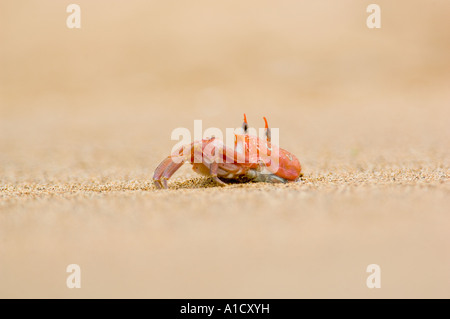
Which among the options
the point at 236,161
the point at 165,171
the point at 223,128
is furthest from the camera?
the point at 223,128

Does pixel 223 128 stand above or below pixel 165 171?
above

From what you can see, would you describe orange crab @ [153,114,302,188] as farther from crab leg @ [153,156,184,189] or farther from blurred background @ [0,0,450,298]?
blurred background @ [0,0,450,298]

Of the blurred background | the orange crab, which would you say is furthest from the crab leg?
the blurred background

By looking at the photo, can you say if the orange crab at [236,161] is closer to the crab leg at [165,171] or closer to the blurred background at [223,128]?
the crab leg at [165,171]

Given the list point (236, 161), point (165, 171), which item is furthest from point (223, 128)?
point (236, 161)

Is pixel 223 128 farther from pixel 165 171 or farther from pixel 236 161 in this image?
pixel 236 161

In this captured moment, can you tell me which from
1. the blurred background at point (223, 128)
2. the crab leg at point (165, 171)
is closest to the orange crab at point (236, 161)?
the crab leg at point (165, 171)
